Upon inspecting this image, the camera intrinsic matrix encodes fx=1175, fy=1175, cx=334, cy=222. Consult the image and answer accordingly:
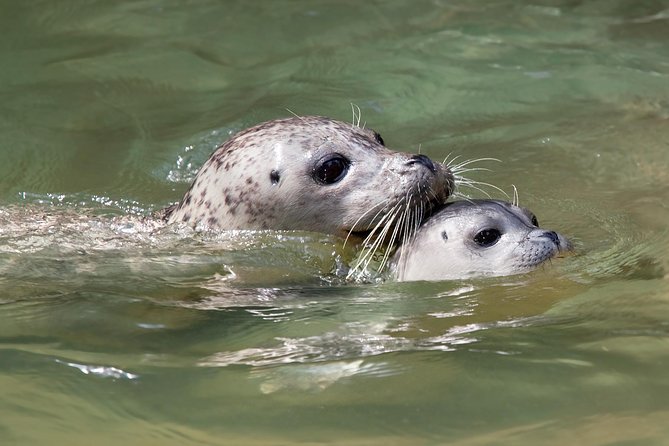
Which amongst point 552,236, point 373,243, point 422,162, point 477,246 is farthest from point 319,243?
point 552,236

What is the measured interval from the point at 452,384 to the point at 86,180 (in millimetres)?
3997

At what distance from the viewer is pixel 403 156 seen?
5355 millimetres

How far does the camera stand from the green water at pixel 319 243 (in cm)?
358

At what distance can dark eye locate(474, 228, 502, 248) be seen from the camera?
16.4ft

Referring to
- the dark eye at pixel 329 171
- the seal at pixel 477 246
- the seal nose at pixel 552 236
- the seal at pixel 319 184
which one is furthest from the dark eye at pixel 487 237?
the dark eye at pixel 329 171

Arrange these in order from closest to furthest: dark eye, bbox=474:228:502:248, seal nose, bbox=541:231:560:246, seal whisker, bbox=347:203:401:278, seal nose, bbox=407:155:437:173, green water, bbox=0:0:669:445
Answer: green water, bbox=0:0:669:445 → seal nose, bbox=541:231:560:246 → dark eye, bbox=474:228:502:248 → seal whisker, bbox=347:203:401:278 → seal nose, bbox=407:155:437:173

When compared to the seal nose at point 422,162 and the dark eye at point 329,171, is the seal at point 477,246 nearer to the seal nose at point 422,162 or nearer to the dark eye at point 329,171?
the seal nose at point 422,162

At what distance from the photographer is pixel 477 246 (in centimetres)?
501

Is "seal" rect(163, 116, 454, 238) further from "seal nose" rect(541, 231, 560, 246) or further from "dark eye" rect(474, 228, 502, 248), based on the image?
"seal nose" rect(541, 231, 560, 246)

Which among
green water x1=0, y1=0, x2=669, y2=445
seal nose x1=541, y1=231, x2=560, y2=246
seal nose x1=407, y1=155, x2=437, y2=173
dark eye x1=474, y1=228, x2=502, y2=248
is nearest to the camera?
green water x1=0, y1=0, x2=669, y2=445

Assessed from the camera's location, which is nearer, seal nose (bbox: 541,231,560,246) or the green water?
the green water

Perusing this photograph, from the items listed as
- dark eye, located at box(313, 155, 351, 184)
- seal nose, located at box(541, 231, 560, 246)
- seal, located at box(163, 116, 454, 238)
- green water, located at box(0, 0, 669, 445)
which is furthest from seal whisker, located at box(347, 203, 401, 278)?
seal nose, located at box(541, 231, 560, 246)

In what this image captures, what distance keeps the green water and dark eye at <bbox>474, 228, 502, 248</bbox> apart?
22 centimetres

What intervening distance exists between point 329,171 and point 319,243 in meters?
0.33
